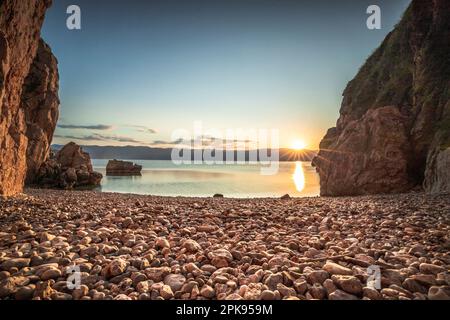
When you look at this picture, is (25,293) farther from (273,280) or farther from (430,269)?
(430,269)

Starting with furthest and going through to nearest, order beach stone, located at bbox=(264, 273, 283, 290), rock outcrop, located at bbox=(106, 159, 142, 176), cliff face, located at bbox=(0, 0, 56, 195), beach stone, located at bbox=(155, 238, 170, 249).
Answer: rock outcrop, located at bbox=(106, 159, 142, 176)
cliff face, located at bbox=(0, 0, 56, 195)
beach stone, located at bbox=(155, 238, 170, 249)
beach stone, located at bbox=(264, 273, 283, 290)

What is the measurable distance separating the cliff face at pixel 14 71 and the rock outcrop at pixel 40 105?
24.9 meters

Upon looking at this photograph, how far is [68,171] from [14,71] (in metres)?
30.9

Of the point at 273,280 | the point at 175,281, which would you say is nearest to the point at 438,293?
the point at 273,280

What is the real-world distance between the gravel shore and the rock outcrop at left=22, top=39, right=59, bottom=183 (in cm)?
3548

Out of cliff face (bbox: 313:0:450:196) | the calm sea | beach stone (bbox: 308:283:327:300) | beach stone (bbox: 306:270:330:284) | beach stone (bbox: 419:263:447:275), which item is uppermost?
cliff face (bbox: 313:0:450:196)

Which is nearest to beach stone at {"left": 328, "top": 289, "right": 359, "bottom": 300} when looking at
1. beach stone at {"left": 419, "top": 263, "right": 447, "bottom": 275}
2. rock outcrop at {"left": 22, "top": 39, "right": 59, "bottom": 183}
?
beach stone at {"left": 419, "top": 263, "right": 447, "bottom": 275}

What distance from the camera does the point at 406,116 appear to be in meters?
20.2

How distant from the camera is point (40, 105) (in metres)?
39.3

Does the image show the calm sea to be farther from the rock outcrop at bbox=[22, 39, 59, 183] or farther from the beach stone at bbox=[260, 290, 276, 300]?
the beach stone at bbox=[260, 290, 276, 300]

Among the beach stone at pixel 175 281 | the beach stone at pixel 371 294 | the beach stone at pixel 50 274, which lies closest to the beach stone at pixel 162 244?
the beach stone at pixel 175 281

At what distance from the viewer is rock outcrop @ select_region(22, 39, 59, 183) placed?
36.0 m
